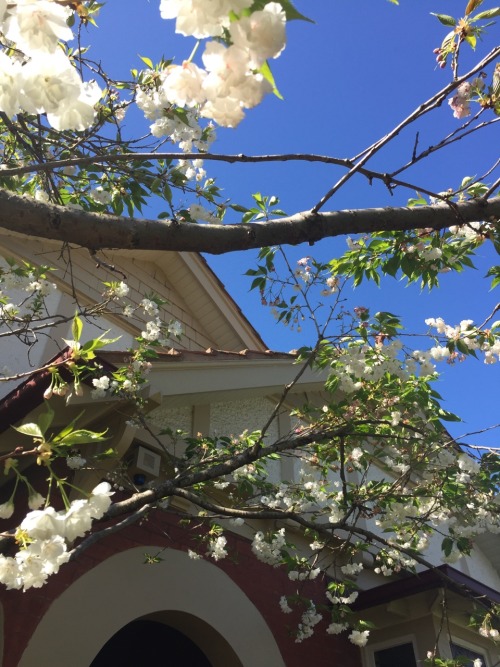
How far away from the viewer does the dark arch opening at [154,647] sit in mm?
4809

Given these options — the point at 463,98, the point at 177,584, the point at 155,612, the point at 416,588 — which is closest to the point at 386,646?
the point at 416,588

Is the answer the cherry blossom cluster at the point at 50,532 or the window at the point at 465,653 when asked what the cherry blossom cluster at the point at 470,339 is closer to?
the cherry blossom cluster at the point at 50,532

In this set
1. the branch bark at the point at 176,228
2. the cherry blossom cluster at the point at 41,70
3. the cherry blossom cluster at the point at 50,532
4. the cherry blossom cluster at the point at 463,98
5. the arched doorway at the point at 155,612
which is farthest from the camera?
the arched doorway at the point at 155,612

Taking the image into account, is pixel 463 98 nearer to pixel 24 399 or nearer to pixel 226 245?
pixel 226 245

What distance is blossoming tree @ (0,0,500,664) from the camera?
1.34 m

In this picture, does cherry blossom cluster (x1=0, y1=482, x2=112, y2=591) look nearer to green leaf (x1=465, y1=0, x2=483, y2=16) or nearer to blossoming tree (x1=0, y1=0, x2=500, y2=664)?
blossoming tree (x1=0, y1=0, x2=500, y2=664)

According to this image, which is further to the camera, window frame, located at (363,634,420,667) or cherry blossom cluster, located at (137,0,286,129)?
window frame, located at (363,634,420,667)

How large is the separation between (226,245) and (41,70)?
0.71m

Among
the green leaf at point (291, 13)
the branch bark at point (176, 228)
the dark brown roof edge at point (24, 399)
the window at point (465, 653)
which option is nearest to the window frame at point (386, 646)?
the window at point (465, 653)

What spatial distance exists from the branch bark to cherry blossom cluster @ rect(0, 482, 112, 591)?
33.5 inches

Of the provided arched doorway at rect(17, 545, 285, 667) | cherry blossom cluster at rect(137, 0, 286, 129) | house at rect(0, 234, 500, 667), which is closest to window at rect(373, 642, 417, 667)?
house at rect(0, 234, 500, 667)

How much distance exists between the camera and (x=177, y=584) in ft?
15.1

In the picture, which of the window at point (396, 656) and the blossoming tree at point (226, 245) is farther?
the window at point (396, 656)

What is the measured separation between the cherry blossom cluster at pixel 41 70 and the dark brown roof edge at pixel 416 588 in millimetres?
4763
